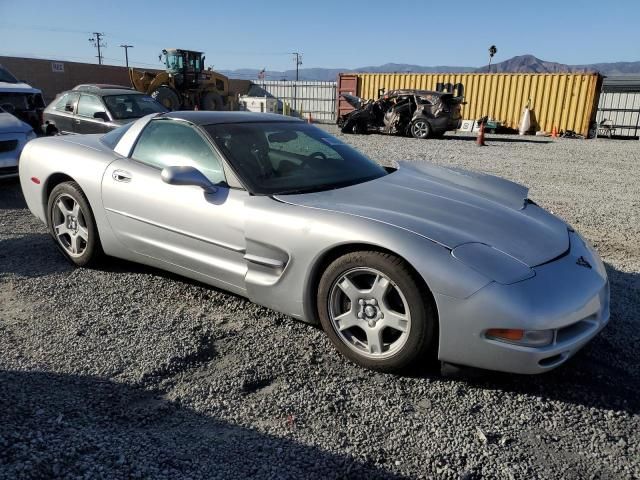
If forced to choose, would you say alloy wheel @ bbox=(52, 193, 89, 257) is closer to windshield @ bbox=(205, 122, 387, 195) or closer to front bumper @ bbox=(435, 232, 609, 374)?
windshield @ bbox=(205, 122, 387, 195)

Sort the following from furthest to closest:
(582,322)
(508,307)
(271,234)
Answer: (271,234), (582,322), (508,307)

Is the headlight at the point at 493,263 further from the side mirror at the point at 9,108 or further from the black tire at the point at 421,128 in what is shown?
the black tire at the point at 421,128

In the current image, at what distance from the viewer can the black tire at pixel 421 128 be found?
55.4 feet

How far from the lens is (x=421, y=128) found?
1703 cm

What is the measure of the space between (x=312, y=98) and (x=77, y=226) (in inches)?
996

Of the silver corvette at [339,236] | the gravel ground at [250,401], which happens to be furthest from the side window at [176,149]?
the gravel ground at [250,401]

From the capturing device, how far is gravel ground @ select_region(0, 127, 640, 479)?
2.08m

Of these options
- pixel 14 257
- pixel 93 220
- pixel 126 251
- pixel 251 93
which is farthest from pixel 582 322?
pixel 251 93

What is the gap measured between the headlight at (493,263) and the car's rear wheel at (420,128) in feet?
49.2

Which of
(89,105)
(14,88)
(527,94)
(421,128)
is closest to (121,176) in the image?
(89,105)

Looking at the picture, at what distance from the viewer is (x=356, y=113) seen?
59.9 ft

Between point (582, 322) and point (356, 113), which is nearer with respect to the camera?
point (582, 322)

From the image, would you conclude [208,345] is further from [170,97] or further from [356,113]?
[170,97]

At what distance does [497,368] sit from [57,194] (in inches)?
140
